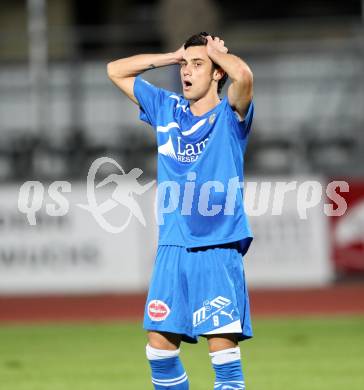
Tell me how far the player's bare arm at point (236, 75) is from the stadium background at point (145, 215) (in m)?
2.98

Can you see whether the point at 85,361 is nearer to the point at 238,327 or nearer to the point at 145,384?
the point at 145,384

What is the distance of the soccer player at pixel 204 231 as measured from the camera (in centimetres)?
618

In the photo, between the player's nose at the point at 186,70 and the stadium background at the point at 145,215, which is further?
the stadium background at the point at 145,215

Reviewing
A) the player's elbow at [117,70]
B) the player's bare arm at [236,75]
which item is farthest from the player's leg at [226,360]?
the player's elbow at [117,70]

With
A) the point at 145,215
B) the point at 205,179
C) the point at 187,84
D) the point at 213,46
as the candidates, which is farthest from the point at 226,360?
the point at 145,215

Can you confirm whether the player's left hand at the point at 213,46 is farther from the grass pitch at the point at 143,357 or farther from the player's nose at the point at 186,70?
the grass pitch at the point at 143,357

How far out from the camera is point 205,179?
6223mm

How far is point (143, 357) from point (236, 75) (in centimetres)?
490

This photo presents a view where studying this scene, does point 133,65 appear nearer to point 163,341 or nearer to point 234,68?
point 234,68

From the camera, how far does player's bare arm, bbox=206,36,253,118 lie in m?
6.05

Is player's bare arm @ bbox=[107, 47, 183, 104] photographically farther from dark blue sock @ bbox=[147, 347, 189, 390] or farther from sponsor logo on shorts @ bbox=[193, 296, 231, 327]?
dark blue sock @ bbox=[147, 347, 189, 390]

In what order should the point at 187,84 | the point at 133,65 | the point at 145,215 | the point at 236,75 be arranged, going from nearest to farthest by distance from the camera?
the point at 236,75 → the point at 187,84 → the point at 133,65 → the point at 145,215

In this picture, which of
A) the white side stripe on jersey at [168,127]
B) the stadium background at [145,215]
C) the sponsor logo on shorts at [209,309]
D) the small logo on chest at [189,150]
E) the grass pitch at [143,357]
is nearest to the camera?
the sponsor logo on shorts at [209,309]

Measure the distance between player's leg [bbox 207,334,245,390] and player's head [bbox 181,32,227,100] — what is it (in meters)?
1.36
